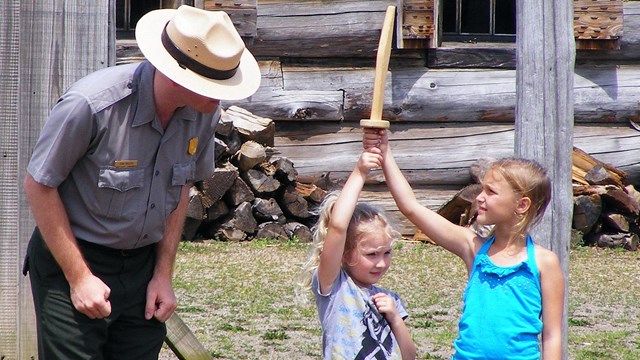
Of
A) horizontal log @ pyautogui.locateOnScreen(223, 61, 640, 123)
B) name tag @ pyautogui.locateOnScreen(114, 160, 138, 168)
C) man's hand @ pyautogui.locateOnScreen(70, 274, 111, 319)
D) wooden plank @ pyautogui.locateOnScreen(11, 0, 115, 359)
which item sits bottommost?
horizontal log @ pyautogui.locateOnScreen(223, 61, 640, 123)

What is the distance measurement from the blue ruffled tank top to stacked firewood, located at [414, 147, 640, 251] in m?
6.65

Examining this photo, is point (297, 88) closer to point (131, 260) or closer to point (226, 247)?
point (226, 247)

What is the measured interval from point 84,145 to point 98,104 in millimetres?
130

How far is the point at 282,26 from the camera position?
1071 centimetres

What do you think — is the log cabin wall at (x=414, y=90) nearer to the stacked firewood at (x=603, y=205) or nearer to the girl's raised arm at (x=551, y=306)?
the stacked firewood at (x=603, y=205)

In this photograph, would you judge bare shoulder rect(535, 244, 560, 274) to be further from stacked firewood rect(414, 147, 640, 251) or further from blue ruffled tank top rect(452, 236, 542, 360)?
stacked firewood rect(414, 147, 640, 251)

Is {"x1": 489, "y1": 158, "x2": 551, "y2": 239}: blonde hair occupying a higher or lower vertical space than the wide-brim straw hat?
lower

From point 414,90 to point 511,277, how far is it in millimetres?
7281

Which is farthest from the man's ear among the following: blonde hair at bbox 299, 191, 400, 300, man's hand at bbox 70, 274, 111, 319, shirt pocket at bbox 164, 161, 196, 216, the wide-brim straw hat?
man's hand at bbox 70, 274, 111, 319

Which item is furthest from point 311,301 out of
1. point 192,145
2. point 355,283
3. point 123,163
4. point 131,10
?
point 131,10

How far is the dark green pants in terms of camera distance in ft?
11.2

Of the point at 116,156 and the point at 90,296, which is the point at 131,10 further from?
the point at 90,296

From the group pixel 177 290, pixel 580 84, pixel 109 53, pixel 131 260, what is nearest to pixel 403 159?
pixel 580 84

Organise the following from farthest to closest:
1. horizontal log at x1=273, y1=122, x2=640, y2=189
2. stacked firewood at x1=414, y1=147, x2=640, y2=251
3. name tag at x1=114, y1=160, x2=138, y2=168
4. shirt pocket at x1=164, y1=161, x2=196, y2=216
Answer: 1. horizontal log at x1=273, y1=122, x2=640, y2=189
2. stacked firewood at x1=414, y1=147, x2=640, y2=251
3. shirt pocket at x1=164, y1=161, x2=196, y2=216
4. name tag at x1=114, y1=160, x2=138, y2=168
